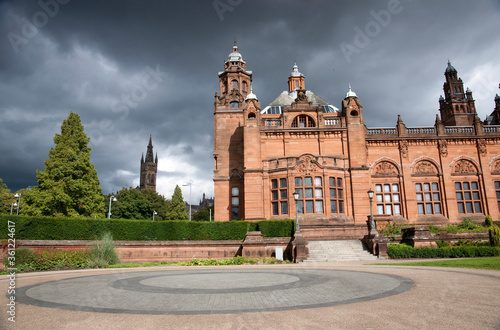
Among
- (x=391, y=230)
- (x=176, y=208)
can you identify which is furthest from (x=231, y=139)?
(x=176, y=208)

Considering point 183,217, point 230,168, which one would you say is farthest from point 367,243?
point 183,217

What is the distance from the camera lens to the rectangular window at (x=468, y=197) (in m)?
38.0

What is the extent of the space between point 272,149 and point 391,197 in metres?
15.2

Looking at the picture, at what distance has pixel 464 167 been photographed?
38.9 metres

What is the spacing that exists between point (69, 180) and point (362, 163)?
3150cm

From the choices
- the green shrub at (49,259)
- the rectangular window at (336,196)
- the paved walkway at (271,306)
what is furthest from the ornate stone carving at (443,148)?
the green shrub at (49,259)

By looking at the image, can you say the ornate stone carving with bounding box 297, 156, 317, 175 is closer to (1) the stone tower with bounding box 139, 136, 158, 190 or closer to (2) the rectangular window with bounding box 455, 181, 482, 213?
(2) the rectangular window with bounding box 455, 181, 482, 213

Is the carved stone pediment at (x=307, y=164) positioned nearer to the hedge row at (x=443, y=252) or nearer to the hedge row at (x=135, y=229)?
the hedge row at (x=135, y=229)

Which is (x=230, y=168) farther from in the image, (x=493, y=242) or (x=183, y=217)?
(x=183, y=217)

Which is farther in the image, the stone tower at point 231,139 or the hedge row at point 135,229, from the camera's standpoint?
the stone tower at point 231,139

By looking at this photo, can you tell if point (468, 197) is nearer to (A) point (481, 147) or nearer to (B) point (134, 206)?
(A) point (481, 147)

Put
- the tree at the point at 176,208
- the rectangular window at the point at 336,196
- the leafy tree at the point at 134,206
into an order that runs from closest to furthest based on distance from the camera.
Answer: the rectangular window at the point at 336,196 < the leafy tree at the point at 134,206 < the tree at the point at 176,208

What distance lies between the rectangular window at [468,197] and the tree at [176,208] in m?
56.7

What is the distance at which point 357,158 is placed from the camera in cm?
3597
